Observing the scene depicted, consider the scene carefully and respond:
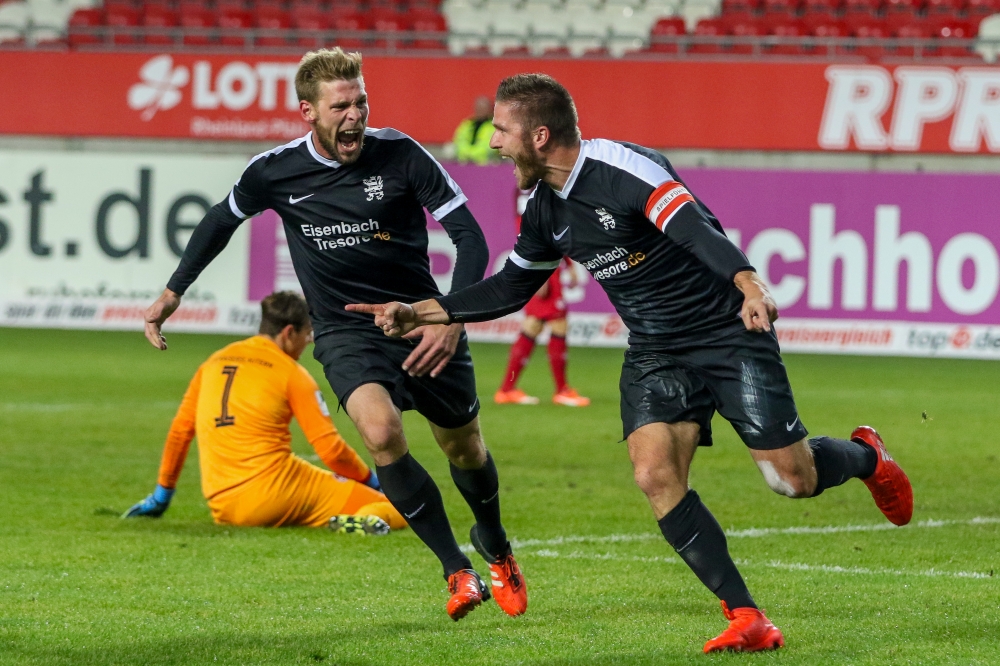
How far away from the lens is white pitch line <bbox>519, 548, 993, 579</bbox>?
6.01 m

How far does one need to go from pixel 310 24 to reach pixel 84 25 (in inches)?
134

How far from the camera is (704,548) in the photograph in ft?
15.5

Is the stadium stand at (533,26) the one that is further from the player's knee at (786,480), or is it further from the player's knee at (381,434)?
the player's knee at (786,480)

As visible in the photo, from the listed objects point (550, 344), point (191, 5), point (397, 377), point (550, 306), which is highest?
point (191, 5)

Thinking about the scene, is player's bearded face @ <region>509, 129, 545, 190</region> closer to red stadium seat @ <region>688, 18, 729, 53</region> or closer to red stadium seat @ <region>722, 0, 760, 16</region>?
red stadium seat @ <region>688, 18, 729, 53</region>

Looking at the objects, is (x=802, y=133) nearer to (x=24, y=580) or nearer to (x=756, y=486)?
(x=756, y=486)

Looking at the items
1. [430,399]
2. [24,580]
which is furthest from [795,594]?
[24,580]

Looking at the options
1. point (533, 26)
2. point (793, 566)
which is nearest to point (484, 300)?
point (793, 566)

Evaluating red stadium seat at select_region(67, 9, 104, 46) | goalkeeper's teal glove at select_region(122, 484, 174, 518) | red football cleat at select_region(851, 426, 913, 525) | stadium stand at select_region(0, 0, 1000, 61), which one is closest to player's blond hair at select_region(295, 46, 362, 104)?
red football cleat at select_region(851, 426, 913, 525)

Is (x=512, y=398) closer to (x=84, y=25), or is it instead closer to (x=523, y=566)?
(x=523, y=566)

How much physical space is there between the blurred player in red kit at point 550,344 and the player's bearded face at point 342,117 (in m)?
6.85

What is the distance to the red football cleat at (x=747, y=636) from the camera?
455 cm

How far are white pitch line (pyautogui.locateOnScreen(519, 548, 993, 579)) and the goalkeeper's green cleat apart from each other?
0.80 meters

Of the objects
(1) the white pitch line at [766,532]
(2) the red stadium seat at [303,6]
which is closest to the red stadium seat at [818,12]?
(2) the red stadium seat at [303,6]
